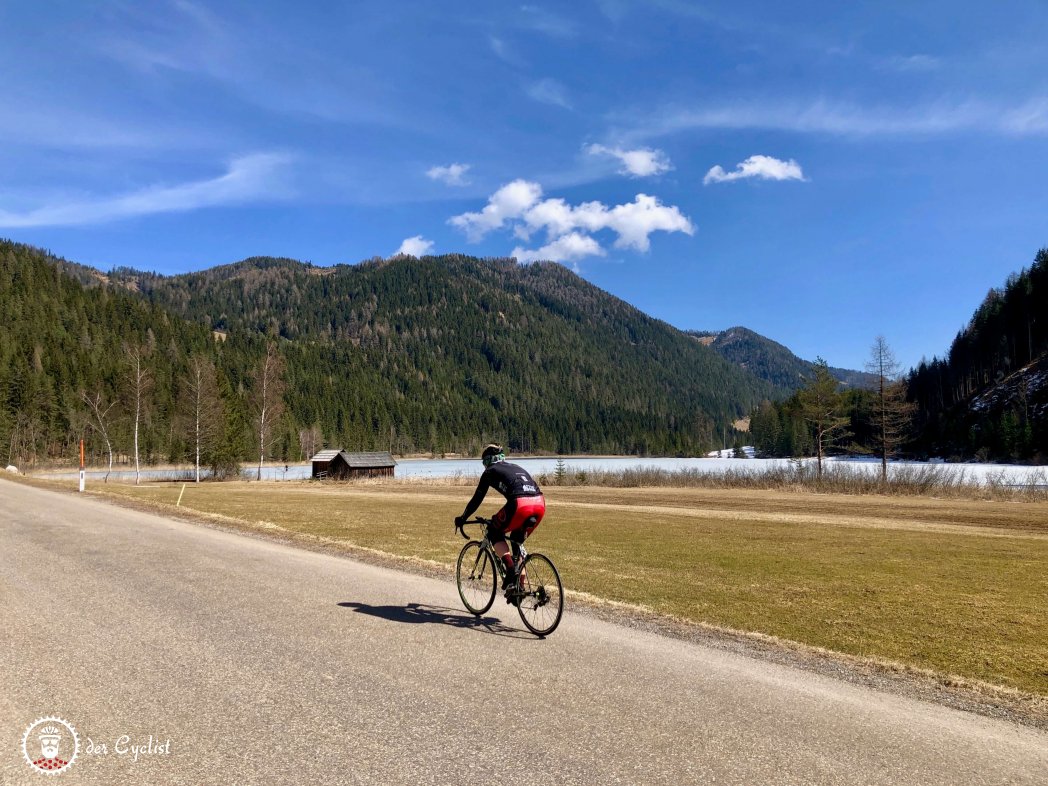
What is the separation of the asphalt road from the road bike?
272 millimetres

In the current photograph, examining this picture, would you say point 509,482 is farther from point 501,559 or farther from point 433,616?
point 433,616

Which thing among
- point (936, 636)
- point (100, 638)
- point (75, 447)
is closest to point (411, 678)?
point (100, 638)

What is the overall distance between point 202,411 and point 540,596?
6775 cm

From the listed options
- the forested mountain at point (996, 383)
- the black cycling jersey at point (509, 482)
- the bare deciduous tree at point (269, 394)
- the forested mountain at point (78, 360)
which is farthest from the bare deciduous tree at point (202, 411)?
the forested mountain at point (996, 383)

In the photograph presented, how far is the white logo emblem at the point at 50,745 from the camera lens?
448 cm

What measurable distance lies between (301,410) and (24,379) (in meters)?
69.1

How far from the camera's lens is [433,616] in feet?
29.8

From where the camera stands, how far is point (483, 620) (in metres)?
9.11

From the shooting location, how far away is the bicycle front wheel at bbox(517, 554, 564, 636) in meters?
8.28

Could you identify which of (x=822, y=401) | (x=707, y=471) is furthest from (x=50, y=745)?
(x=822, y=401)

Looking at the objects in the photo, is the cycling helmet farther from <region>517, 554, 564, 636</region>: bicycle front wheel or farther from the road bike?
<region>517, 554, 564, 636</region>: bicycle front wheel

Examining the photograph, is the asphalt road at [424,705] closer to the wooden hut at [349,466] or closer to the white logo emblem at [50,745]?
the white logo emblem at [50,745]

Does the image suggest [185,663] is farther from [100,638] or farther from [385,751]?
[385,751]

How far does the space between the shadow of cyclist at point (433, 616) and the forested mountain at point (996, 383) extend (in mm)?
116291
